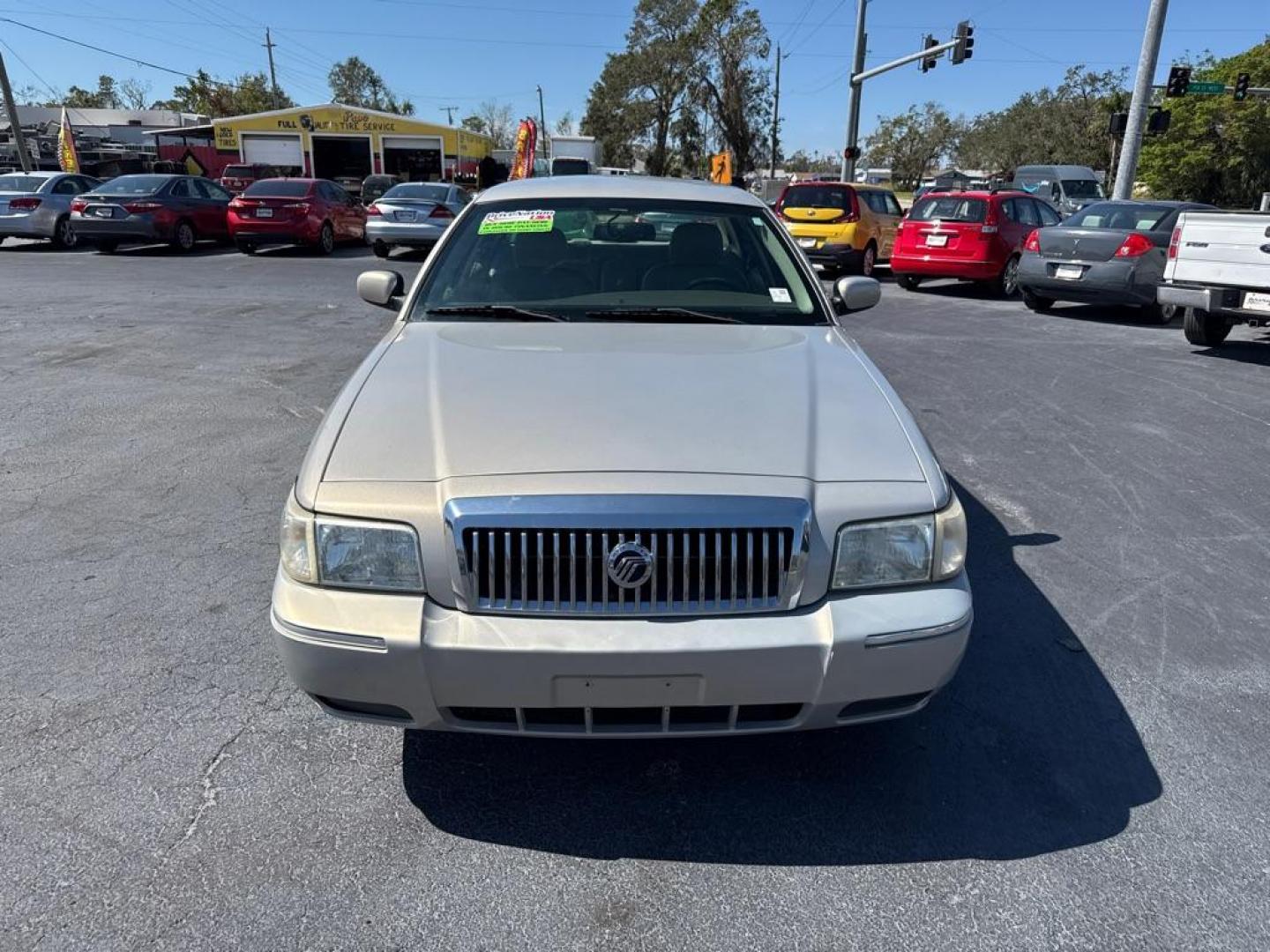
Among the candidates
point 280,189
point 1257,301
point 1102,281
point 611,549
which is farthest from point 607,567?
point 280,189

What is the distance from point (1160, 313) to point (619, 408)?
37.7ft

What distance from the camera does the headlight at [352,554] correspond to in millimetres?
2324

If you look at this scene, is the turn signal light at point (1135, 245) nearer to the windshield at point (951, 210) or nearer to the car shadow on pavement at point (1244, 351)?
the car shadow on pavement at point (1244, 351)

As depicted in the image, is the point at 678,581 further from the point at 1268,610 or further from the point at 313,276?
the point at 313,276

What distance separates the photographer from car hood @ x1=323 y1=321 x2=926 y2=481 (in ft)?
7.96

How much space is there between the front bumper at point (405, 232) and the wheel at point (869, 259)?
784cm

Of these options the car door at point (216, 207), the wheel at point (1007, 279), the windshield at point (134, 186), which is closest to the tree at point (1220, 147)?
the wheel at point (1007, 279)

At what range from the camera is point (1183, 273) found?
9180 mm

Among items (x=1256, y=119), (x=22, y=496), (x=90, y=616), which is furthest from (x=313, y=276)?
(x=1256, y=119)

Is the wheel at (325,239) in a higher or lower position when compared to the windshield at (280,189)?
lower

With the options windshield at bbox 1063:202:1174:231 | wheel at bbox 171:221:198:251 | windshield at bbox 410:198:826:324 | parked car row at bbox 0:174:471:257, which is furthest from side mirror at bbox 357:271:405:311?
wheel at bbox 171:221:198:251

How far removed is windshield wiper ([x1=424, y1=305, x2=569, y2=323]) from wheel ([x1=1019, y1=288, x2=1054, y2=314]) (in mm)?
10461

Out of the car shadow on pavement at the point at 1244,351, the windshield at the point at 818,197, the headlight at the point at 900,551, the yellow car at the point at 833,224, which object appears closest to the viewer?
the headlight at the point at 900,551

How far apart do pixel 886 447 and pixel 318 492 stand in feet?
5.23
